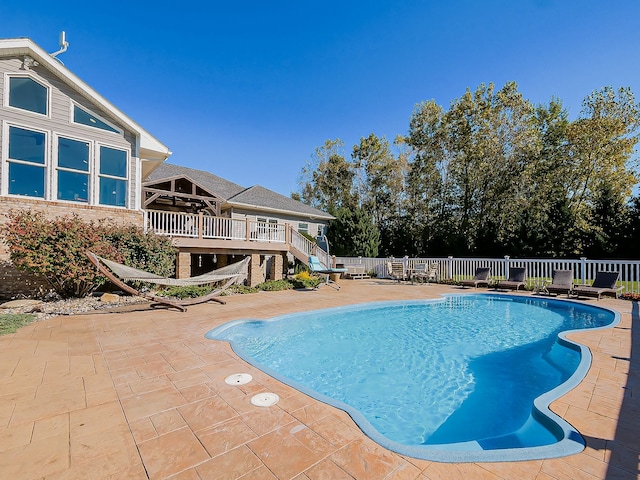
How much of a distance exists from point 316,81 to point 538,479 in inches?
800

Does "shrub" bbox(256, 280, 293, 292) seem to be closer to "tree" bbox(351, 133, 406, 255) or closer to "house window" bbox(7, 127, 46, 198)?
"house window" bbox(7, 127, 46, 198)

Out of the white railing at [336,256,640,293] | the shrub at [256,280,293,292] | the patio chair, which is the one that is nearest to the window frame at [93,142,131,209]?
the shrub at [256,280,293,292]

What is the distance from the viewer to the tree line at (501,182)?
691 inches

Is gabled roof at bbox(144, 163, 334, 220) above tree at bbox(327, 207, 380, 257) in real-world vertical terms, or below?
above

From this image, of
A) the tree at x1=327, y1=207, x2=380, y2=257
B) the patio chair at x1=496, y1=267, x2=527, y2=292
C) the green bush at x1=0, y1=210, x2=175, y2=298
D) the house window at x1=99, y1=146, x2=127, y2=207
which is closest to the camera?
the green bush at x1=0, y1=210, x2=175, y2=298

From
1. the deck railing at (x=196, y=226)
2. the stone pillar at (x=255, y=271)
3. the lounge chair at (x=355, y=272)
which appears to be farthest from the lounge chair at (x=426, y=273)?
the stone pillar at (x=255, y=271)

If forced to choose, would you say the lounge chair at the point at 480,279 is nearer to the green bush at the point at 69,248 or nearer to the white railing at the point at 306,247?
the white railing at the point at 306,247

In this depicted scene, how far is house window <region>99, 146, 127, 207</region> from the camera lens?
10.8 meters

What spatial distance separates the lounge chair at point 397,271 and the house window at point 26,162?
1491 cm

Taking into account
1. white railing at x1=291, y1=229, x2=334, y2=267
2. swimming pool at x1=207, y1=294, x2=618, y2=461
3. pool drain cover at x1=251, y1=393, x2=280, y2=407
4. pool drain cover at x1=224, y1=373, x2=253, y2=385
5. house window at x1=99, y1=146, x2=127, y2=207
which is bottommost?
swimming pool at x1=207, y1=294, x2=618, y2=461

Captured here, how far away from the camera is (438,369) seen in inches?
209

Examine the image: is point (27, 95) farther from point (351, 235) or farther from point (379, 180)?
point (379, 180)

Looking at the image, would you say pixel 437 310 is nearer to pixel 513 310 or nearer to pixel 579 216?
pixel 513 310

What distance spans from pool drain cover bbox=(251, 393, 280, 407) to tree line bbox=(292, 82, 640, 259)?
1929cm
